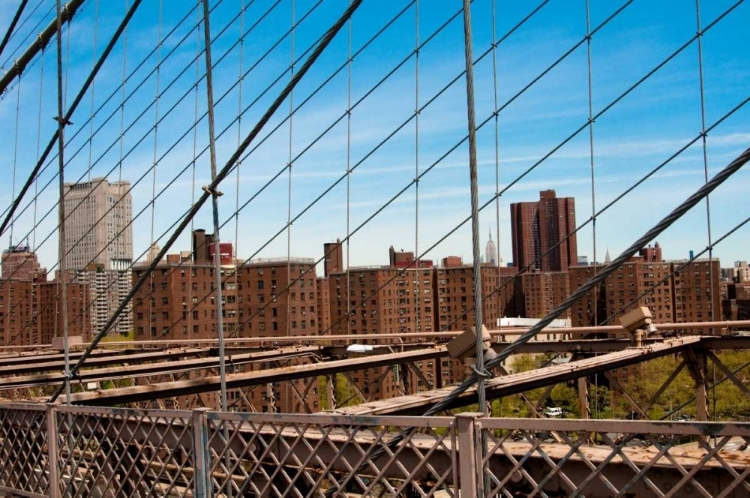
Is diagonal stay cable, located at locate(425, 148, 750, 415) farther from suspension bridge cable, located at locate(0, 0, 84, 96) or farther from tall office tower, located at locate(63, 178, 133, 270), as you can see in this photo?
suspension bridge cable, located at locate(0, 0, 84, 96)

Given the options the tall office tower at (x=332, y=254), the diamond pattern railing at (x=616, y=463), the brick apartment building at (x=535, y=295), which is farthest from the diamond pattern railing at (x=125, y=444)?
the brick apartment building at (x=535, y=295)

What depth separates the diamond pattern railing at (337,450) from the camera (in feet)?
9.24

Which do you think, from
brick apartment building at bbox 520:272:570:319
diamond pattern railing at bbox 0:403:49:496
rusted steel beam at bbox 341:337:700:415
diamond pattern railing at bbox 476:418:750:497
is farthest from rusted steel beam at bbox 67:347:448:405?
brick apartment building at bbox 520:272:570:319

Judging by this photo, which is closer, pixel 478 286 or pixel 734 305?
pixel 478 286

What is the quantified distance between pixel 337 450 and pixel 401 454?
9.9 inches

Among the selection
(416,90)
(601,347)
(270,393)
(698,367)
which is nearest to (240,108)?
(416,90)

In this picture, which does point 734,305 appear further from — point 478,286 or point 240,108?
point 478,286

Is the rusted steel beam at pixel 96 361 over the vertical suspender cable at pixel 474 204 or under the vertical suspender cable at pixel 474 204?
under

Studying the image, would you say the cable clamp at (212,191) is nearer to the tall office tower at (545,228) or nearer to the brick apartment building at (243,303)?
the tall office tower at (545,228)

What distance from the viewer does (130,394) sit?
19.1ft

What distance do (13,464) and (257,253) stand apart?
24.7ft

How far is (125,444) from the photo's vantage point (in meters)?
3.95

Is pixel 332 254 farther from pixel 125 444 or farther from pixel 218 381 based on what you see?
pixel 125 444

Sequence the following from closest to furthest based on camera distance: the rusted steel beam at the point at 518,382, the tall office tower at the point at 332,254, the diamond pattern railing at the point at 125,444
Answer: the diamond pattern railing at the point at 125,444
the rusted steel beam at the point at 518,382
the tall office tower at the point at 332,254
